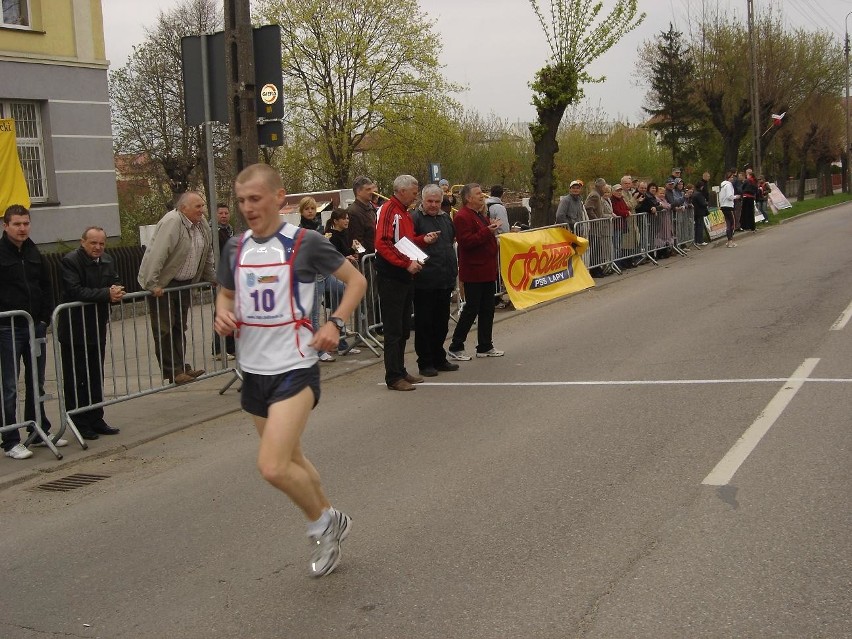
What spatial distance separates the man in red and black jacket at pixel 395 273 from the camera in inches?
377

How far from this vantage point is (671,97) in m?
63.8

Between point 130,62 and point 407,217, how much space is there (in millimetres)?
33718

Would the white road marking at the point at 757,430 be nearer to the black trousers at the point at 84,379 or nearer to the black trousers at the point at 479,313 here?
the black trousers at the point at 479,313

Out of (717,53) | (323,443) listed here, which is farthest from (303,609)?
(717,53)

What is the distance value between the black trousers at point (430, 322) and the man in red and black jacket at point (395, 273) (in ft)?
1.61

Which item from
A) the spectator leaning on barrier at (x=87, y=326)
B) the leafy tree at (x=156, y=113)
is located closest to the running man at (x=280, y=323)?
the spectator leaning on barrier at (x=87, y=326)

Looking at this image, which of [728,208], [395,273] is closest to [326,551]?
[395,273]

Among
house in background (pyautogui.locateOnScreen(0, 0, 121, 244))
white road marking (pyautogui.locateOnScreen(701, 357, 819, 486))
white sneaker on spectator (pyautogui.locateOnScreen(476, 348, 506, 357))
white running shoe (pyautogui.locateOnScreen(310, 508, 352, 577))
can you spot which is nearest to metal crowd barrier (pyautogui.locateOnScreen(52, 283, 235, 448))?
white sneaker on spectator (pyautogui.locateOnScreen(476, 348, 506, 357))

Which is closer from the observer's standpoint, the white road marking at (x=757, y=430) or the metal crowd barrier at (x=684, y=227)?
the white road marking at (x=757, y=430)

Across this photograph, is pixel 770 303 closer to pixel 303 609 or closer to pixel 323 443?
pixel 323 443

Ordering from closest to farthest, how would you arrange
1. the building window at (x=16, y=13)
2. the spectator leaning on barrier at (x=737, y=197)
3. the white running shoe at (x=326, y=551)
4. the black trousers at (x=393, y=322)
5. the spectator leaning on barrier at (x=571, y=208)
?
the white running shoe at (x=326, y=551)
the black trousers at (x=393, y=322)
the spectator leaning on barrier at (x=571, y=208)
the building window at (x=16, y=13)
the spectator leaning on barrier at (x=737, y=197)

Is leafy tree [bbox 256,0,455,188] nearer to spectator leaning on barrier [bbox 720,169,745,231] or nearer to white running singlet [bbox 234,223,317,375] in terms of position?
spectator leaning on barrier [bbox 720,169,745,231]

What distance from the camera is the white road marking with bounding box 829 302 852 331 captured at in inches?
→ 449

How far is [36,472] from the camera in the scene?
24.2 ft
